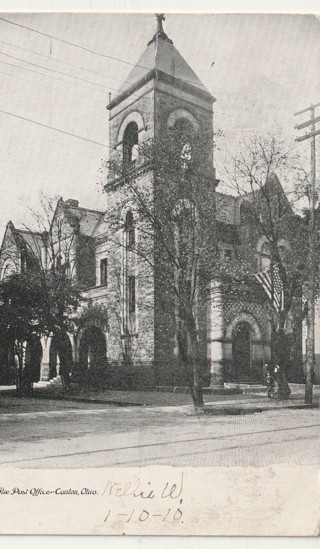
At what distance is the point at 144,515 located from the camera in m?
6.98

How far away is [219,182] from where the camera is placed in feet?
45.8

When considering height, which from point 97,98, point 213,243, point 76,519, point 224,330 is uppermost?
point 97,98

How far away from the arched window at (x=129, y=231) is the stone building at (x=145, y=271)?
0.10 ft

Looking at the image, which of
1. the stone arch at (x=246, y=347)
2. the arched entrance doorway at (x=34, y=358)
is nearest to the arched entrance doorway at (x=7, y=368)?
the arched entrance doorway at (x=34, y=358)

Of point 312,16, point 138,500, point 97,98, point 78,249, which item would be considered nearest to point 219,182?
point 97,98

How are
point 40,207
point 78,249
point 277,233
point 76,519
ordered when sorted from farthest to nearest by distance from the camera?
point 78,249
point 277,233
point 40,207
point 76,519

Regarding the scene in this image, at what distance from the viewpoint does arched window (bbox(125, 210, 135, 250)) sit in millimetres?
14091

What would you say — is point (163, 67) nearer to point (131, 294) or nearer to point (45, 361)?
point (131, 294)

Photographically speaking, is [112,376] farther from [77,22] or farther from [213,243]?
[77,22]

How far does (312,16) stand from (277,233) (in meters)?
8.87

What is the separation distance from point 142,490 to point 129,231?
9.31m

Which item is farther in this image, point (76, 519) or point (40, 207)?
point (40, 207)

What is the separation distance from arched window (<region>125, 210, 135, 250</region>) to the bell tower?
0.09 feet

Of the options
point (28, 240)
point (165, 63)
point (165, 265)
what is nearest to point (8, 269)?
point (28, 240)
